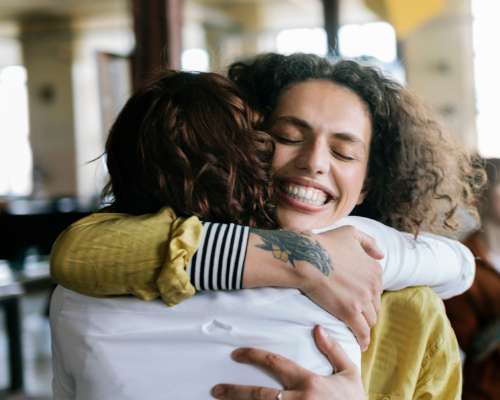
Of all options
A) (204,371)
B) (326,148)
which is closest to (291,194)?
(326,148)

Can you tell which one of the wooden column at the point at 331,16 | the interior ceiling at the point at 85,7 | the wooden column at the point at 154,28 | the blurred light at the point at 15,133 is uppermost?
the interior ceiling at the point at 85,7

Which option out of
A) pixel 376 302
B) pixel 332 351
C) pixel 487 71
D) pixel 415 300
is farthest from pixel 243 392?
pixel 487 71

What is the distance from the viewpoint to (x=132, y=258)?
96 centimetres

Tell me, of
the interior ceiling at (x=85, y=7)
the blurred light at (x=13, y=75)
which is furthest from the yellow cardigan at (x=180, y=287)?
the blurred light at (x=13, y=75)

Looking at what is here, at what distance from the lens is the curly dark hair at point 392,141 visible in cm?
127

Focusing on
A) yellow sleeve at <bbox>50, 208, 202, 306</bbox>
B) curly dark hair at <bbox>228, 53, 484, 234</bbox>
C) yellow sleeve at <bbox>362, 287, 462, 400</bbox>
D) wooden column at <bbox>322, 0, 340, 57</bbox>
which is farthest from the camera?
wooden column at <bbox>322, 0, 340, 57</bbox>

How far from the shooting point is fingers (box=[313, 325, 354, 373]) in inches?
38.9

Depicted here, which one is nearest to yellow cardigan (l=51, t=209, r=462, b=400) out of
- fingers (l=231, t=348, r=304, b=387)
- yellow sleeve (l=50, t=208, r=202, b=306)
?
yellow sleeve (l=50, t=208, r=202, b=306)

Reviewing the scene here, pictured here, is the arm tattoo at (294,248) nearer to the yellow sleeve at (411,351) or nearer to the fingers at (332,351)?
the fingers at (332,351)

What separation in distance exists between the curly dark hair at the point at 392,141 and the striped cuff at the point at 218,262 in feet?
1.10

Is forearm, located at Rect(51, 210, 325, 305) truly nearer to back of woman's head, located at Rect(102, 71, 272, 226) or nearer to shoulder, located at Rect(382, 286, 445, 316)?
back of woman's head, located at Rect(102, 71, 272, 226)

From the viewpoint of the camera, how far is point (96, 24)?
43.9ft

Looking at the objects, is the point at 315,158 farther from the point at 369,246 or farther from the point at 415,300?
the point at 415,300

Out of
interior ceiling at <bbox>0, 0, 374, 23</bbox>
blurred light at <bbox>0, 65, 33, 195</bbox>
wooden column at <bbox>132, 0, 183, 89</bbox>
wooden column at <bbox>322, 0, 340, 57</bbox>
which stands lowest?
blurred light at <bbox>0, 65, 33, 195</bbox>
